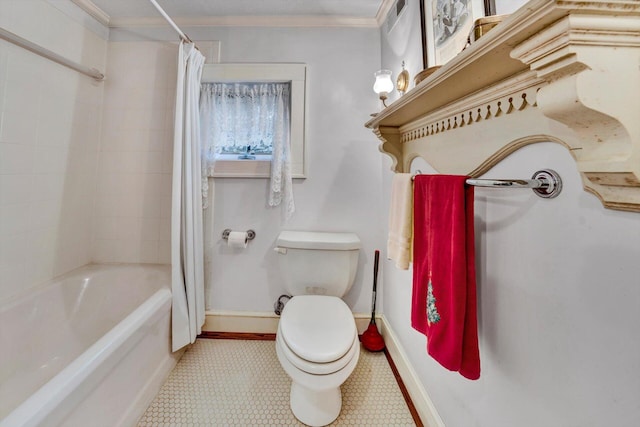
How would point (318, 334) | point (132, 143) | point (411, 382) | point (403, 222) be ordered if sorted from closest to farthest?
1. point (403, 222)
2. point (318, 334)
3. point (411, 382)
4. point (132, 143)

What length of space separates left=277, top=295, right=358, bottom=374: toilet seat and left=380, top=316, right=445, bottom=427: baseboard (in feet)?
1.19

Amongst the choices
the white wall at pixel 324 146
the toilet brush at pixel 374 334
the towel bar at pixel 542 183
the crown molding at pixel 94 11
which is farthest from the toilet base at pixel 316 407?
the crown molding at pixel 94 11

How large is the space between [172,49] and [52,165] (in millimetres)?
1051

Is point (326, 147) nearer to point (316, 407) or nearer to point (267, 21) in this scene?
point (267, 21)

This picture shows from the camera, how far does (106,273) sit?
1.59m

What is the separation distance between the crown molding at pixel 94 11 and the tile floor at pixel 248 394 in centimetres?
226

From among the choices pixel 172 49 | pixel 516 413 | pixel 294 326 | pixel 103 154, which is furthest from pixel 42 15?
pixel 516 413

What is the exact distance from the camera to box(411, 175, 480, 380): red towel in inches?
25.9

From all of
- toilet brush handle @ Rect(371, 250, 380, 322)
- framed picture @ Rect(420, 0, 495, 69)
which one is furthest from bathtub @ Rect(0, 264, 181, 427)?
framed picture @ Rect(420, 0, 495, 69)

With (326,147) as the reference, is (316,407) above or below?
below

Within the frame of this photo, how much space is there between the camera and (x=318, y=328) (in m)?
1.14

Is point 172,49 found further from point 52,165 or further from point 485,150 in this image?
point 485,150

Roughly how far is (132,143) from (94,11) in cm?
84

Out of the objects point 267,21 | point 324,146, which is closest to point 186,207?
point 324,146
